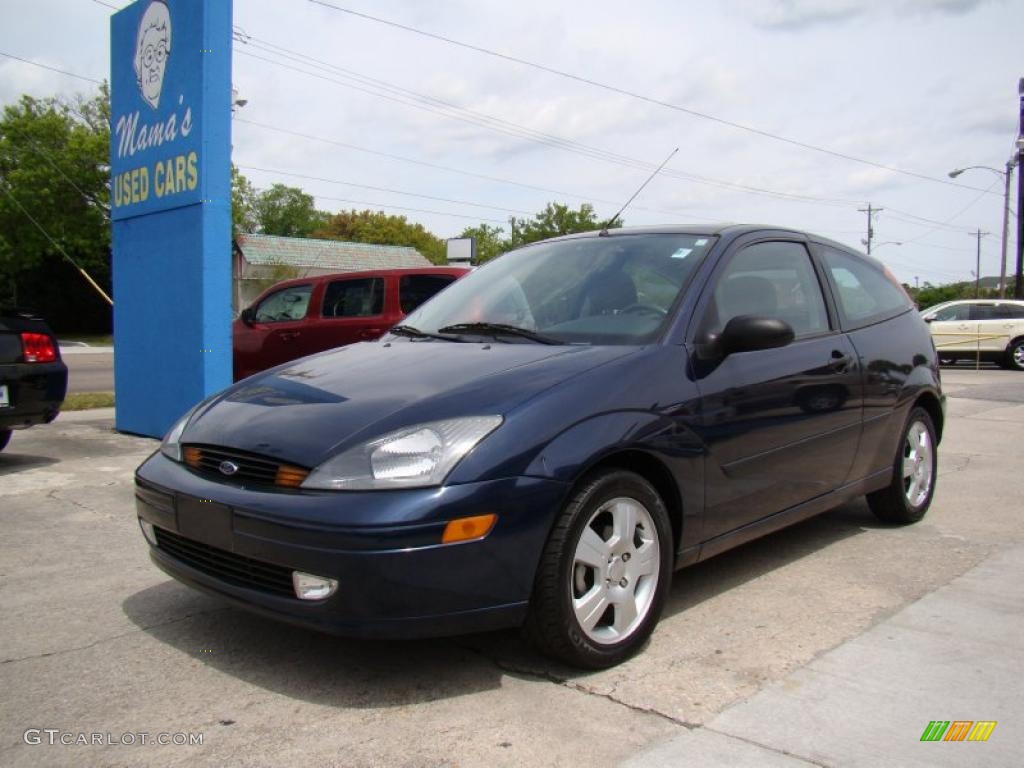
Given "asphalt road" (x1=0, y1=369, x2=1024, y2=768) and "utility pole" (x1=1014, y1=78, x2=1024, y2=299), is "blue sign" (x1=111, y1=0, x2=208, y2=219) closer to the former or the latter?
"asphalt road" (x1=0, y1=369, x2=1024, y2=768)

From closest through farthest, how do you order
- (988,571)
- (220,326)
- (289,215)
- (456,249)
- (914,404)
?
1. (988,571)
2. (914,404)
3. (220,326)
4. (456,249)
5. (289,215)

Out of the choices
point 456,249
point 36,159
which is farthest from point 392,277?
point 36,159

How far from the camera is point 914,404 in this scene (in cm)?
495

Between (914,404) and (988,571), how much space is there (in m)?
1.12

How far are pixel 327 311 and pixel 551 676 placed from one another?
23.1 feet

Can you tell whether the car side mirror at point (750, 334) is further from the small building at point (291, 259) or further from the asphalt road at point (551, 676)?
the small building at point (291, 259)

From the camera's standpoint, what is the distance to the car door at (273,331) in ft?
31.4

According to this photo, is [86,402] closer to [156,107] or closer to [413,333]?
[156,107]

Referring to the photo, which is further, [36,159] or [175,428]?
[36,159]

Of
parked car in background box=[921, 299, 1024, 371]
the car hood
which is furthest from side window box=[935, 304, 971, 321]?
the car hood

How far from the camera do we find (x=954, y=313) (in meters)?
20.9

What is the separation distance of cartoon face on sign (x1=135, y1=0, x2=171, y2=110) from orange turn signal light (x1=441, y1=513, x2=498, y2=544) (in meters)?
6.73

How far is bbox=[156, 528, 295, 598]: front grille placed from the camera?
276 cm

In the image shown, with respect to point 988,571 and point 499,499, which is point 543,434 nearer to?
point 499,499
